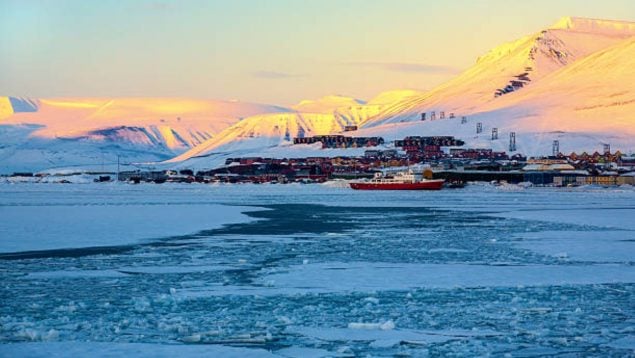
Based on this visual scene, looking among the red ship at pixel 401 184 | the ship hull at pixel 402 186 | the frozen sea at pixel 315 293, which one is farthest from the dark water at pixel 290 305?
the red ship at pixel 401 184

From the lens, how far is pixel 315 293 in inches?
840

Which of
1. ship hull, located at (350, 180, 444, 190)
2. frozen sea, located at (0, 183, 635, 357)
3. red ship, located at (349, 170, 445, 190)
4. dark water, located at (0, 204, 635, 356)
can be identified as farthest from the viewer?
red ship, located at (349, 170, 445, 190)

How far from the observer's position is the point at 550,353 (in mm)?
15594

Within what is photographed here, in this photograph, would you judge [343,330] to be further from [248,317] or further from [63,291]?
[63,291]

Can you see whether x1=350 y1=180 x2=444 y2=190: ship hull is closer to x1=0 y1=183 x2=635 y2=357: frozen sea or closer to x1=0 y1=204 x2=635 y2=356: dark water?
x1=0 y1=183 x2=635 y2=357: frozen sea

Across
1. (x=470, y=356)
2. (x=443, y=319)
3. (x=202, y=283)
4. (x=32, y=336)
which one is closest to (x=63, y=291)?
(x=202, y=283)

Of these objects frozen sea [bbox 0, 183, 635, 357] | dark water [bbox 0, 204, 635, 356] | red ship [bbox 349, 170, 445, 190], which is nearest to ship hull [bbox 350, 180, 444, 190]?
red ship [bbox 349, 170, 445, 190]

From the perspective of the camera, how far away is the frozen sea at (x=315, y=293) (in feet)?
53.3

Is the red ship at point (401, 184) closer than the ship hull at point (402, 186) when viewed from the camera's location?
No

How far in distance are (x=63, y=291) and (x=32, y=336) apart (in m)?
5.06

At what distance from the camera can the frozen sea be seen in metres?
16.2

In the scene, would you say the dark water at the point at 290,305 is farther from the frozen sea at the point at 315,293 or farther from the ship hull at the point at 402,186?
the ship hull at the point at 402,186

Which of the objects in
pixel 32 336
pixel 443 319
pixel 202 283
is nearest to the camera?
pixel 32 336

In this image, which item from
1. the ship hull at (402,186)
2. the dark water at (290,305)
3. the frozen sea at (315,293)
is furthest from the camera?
the ship hull at (402,186)
